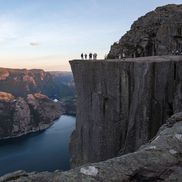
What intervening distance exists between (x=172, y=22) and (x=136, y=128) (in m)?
21.5

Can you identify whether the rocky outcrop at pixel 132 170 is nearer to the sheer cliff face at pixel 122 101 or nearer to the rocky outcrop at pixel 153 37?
the sheer cliff face at pixel 122 101

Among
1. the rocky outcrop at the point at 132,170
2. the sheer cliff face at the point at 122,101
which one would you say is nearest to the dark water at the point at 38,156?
the sheer cliff face at the point at 122,101

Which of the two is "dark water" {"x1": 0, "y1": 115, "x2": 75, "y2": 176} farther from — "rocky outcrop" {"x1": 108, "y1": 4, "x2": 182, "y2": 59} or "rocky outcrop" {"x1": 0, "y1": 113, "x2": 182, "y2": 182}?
"rocky outcrop" {"x1": 0, "y1": 113, "x2": 182, "y2": 182}

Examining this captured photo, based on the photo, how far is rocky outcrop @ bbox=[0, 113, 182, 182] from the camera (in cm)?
1152

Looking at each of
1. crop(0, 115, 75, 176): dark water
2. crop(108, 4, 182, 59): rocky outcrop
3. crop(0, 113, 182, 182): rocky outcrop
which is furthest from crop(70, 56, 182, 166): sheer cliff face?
crop(0, 115, 75, 176): dark water

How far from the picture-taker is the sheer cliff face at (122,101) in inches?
1314

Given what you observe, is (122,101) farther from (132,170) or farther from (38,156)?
(38,156)

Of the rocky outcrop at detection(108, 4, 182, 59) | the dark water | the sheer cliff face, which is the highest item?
the rocky outcrop at detection(108, 4, 182, 59)

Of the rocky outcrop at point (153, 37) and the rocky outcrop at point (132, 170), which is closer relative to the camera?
the rocky outcrop at point (132, 170)

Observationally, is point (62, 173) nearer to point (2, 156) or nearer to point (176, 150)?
point (176, 150)

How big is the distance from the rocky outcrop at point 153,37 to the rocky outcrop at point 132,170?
31560 mm

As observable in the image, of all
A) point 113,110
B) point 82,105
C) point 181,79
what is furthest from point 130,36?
point 181,79

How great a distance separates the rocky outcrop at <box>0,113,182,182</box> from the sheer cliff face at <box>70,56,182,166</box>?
18.7 metres

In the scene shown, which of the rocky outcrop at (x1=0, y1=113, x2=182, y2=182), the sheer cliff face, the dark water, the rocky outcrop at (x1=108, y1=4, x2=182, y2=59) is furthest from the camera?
the dark water
